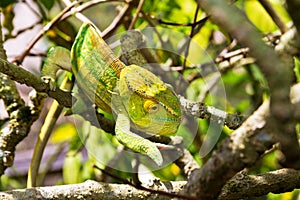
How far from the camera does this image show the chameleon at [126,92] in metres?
0.75

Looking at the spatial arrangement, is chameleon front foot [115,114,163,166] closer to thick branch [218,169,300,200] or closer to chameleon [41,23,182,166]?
chameleon [41,23,182,166]

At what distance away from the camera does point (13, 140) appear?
102 cm

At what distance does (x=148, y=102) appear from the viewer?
2.46 feet

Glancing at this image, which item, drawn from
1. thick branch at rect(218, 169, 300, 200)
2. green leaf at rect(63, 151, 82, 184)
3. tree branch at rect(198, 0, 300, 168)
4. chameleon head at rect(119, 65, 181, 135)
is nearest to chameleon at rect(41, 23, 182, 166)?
chameleon head at rect(119, 65, 181, 135)

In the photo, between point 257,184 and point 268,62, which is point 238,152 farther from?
point 257,184

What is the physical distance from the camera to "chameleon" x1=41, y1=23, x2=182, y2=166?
75 cm

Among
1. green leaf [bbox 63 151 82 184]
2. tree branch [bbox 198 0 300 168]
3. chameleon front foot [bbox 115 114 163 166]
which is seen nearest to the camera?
tree branch [bbox 198 0 300 168]

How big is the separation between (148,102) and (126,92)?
0.05 metres

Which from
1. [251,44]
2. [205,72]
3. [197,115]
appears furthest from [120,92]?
[205,72]

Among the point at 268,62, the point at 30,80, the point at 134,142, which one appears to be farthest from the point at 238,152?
the point at 30,80

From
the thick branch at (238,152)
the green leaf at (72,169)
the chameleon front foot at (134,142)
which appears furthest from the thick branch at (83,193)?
the green leaf at (72,169)

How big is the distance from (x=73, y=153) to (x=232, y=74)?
50 centimetres

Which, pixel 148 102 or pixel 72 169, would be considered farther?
pixel 72 169

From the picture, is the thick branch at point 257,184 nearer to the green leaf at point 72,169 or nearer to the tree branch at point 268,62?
the tree branch at point 268,62
